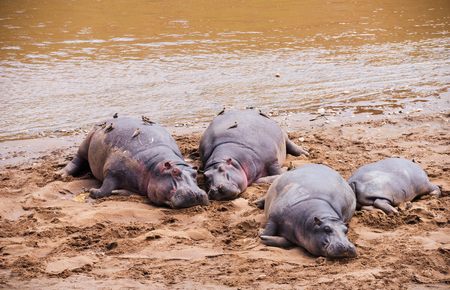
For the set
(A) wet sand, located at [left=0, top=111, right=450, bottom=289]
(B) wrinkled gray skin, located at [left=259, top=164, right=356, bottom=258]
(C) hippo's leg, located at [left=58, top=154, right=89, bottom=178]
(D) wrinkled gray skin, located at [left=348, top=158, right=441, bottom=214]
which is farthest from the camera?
(C) hippo's leg, located at [left=58, top=154, right=89, bottom=178]

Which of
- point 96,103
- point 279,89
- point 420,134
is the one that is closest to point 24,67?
point 96,103

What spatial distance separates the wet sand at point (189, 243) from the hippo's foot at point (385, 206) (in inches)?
5.6

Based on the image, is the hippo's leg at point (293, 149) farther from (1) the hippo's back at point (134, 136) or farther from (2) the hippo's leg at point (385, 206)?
(2) the hippo's leg at point (385, 206)

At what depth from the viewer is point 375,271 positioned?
227 inches

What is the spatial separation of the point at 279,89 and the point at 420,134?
3135 millimetres

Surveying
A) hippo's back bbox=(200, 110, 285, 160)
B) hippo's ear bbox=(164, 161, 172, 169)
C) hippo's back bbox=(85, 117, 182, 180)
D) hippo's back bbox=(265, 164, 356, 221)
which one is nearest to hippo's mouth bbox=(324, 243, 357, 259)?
hippo's back bbox=(265, 164, 356, 221)

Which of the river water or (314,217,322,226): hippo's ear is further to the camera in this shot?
the river water

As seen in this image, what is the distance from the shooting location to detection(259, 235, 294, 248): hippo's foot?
6.49 m

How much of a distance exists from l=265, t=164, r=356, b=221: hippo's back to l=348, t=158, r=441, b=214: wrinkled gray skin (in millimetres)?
292

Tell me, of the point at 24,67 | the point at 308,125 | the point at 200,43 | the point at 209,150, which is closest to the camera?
the point at 209,150

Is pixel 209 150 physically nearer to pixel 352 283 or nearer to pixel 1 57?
pixel 352 283

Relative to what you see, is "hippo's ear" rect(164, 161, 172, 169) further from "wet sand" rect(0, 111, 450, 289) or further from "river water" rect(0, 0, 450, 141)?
"river water" rect(0, 0, 450, 141)

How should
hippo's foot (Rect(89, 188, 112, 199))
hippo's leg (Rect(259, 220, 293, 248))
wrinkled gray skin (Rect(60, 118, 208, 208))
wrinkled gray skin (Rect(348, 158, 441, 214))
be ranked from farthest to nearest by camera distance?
hippo's foot (Rect(89, 188, 112, 199)) → wrinkled gray skin (Rect(60, 118, 208, 208)) → wrinkled gray skin (Rect(348, 158, 441, 214)) → hippo's leg (Rect(259, 220, 293, 248))

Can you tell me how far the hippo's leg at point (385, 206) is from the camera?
712 cm
